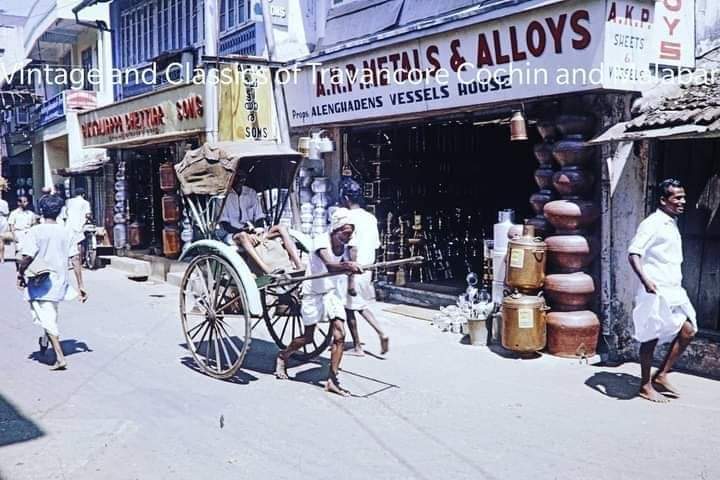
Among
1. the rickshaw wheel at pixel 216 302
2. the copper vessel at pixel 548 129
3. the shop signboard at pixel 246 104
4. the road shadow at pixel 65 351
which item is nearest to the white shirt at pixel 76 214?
the shop signboard at pixel 246 104

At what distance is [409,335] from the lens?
827 centimetres

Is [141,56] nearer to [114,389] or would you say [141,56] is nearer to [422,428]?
[114,389]

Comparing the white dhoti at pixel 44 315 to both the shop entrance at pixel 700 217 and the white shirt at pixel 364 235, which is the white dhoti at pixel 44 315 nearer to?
the white shirt at pixel 364 235

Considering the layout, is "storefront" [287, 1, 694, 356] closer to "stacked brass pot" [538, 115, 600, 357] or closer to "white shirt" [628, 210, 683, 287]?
"stacked brass pot" [538, 115, 600, 357]

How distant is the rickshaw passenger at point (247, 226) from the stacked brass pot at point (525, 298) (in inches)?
85.6

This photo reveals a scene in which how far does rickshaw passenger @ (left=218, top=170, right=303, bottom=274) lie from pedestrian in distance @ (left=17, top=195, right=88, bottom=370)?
1545 millimetres

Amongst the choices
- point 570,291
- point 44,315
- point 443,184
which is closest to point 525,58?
point 570,291

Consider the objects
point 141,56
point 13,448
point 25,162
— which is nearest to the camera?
point 13,448

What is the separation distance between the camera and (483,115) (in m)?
8.50

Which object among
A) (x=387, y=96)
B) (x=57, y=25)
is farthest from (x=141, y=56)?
(x=387, y=96)

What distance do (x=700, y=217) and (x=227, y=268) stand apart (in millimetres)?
4394

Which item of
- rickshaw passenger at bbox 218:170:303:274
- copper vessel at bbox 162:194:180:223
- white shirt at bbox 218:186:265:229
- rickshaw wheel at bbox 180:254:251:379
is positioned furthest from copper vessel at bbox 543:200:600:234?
copper vessel at bbox 162:194:180:223

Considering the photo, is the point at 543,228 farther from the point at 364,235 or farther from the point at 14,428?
the point at 14,428

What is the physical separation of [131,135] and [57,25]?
8.17 metres
